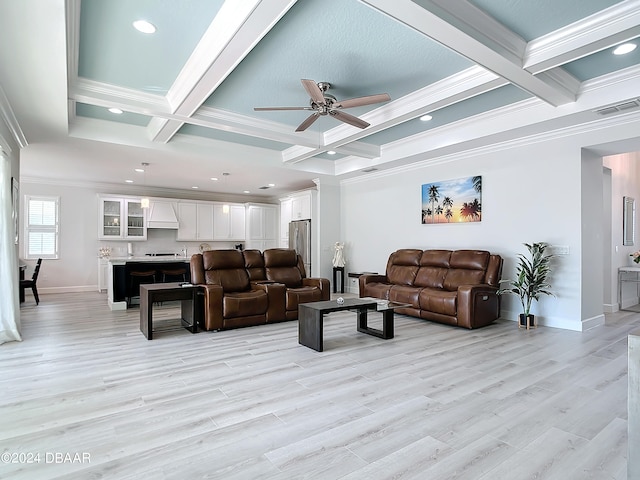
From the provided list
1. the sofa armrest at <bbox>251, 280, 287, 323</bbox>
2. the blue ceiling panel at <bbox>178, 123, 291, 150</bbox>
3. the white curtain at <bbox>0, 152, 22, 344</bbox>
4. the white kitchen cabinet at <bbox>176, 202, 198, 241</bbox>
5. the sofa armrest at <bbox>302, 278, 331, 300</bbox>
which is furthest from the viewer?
the white kitchen cabinet at <bbox>176, 202, 198, 241</bbox>

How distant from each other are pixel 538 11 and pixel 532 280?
131 inches

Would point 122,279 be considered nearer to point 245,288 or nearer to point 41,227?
point 245,288

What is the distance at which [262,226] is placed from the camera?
11.0 metres

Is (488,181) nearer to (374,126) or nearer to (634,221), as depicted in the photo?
(374,126)

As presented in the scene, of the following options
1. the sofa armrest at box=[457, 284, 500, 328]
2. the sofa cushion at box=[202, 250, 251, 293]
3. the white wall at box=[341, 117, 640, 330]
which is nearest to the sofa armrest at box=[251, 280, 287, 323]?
the sofa cushion at box=[202, 250, 251, 293]

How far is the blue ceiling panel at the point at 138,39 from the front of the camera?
2736mm

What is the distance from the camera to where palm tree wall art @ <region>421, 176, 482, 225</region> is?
590cm

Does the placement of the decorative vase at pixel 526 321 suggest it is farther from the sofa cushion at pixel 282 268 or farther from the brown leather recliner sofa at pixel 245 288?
the sofa cushion at pixel 282 268

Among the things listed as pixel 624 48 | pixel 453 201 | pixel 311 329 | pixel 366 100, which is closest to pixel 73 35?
pixel 366 100

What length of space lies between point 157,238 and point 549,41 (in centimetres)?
934

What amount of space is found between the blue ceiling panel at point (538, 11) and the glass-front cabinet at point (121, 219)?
8782 millimetres

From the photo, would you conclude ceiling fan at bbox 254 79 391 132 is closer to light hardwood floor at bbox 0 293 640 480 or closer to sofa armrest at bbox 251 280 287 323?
sofa armrest at bbox 251 280 287 323

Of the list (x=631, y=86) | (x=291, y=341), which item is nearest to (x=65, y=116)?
(x=291, y=341)

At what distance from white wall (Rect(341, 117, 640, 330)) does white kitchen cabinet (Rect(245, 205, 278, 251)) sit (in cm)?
523
